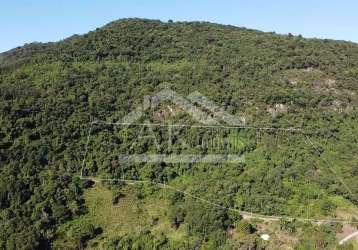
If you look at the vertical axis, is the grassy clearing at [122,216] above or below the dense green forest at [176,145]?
below

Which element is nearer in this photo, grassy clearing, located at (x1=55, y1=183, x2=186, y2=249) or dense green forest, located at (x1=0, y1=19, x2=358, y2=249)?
dense green forest, located at (x1=0, y1=19, x2=358, y2=249)

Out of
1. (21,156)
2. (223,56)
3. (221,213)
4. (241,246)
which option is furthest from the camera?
(223,56)

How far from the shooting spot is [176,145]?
167 ft

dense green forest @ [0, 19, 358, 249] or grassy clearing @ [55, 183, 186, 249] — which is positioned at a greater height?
dense green forest @ [0, 19, 358, 249]

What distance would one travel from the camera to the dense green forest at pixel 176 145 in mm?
41062

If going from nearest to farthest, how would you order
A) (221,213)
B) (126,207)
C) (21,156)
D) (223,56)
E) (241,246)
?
(241,246)
(221,213)
(126,207)
(21,156)
(223,56)

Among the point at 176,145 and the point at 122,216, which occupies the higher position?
the point at 176,145

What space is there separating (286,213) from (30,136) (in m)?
22.3

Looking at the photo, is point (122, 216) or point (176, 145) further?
point (176, 145)

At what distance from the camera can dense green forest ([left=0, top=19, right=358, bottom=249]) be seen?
41.1 meters

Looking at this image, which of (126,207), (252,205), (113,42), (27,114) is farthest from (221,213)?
(113,42)

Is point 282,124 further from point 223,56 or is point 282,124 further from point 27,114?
point 27,114

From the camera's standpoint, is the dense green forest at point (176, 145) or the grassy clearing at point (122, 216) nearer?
the dense green forest at point (176, 145)

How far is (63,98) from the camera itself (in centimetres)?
5438
